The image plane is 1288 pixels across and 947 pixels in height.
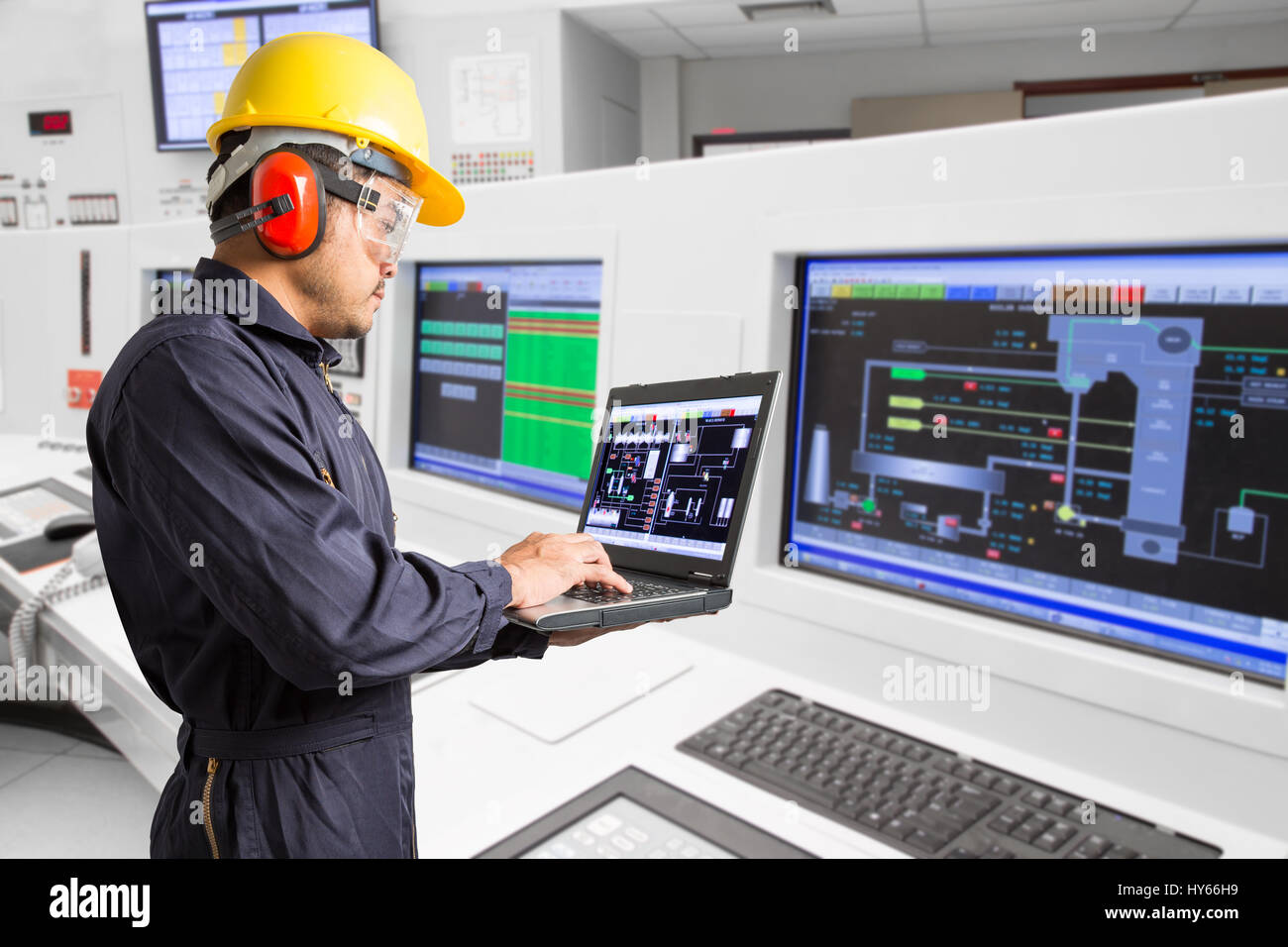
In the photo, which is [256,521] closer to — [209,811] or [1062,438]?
[209,811]

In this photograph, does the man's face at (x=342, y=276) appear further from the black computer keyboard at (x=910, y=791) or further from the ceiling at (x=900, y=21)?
the ceiling at (x=900, y=21)

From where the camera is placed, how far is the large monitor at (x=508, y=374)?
4.06ft

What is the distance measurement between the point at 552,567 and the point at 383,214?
0.33m

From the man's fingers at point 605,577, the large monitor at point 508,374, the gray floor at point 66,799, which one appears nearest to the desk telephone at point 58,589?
the large monitor at point 508,374

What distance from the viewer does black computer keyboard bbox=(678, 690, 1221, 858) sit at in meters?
0.72

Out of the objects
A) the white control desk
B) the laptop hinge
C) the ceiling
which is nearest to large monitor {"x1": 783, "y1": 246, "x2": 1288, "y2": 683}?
the white control desk

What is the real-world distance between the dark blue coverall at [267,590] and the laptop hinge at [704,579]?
151 mm

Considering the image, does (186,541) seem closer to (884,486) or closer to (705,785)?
(705,785)

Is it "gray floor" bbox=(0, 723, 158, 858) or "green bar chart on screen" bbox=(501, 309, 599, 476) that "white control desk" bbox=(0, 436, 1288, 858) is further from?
"gray floor" bbox=(0, 723, 158, 858)

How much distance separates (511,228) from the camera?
1319 millimetres

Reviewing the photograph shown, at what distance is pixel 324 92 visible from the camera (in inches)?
27.5

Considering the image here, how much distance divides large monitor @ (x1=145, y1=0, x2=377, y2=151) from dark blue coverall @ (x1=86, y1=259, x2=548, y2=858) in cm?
361

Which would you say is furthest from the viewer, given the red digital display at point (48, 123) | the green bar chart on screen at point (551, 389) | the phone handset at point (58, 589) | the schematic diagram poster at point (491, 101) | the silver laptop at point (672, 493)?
the red digital display at point (48, 123)
